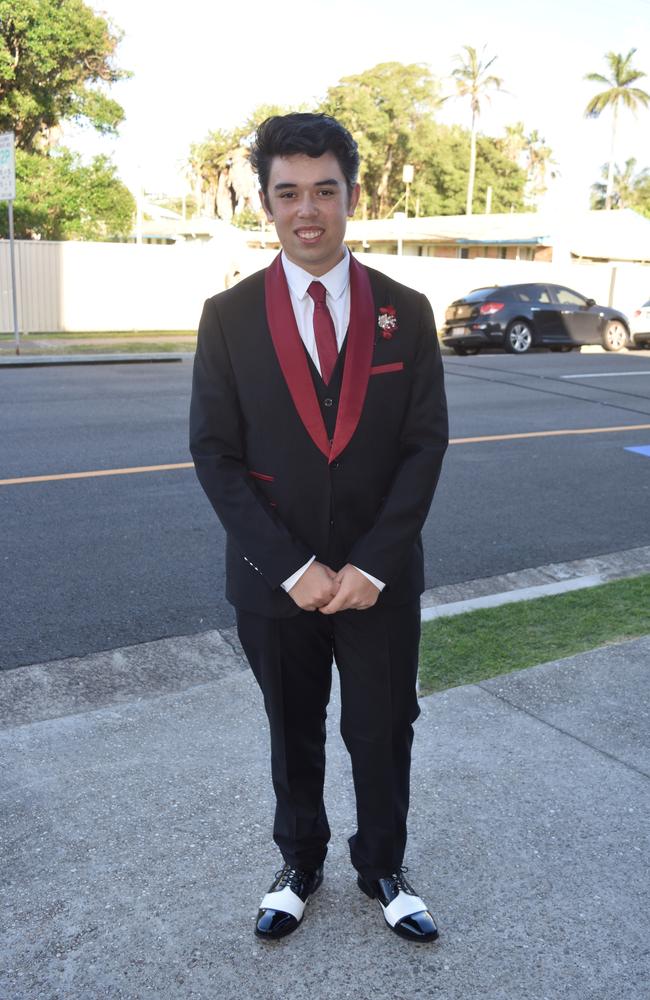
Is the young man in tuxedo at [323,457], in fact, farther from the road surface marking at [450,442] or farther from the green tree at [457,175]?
the green tree at [457,175]

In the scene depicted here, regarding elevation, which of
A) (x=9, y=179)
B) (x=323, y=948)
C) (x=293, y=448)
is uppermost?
(x=9, y=179)

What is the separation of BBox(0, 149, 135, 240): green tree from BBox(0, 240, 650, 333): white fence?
3.14 m

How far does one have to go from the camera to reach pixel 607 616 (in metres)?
4.82

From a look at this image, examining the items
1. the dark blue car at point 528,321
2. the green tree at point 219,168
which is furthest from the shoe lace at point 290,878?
the green tree at point 219,168

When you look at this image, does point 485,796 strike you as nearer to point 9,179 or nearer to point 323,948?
point 323,948

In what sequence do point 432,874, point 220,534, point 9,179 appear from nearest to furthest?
point 432,874 → point 220,534 → point 9,179

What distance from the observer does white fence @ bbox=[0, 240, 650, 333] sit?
19.7m

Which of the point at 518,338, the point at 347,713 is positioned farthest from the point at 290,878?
the point at 518,338

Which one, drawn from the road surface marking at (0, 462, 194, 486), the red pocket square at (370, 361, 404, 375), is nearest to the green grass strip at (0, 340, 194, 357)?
the road surface marking at (0, 462, 194, 486)

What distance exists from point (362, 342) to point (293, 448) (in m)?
0.32

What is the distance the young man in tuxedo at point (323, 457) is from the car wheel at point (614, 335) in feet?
62.9

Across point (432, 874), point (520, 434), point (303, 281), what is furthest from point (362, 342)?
point (520, 434)

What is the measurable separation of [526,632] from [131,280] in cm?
1855

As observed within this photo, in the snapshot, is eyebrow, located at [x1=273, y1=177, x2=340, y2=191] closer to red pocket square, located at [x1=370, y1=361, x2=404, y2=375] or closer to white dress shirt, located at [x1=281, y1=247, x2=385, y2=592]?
white dress shirt, located at [x1=281, y1=247, x2=385, y2=592]
